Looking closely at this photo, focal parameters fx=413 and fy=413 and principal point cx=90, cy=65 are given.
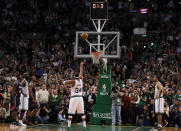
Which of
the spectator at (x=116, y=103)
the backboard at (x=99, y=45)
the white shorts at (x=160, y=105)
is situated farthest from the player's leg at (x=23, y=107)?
the white shorts at (x=160, y=105)

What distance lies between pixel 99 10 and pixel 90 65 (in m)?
7.70

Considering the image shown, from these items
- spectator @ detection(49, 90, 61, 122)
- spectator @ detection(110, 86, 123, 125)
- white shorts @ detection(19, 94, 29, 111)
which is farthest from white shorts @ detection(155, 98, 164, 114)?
white shorts @ detection(19, 94, 29, 111)

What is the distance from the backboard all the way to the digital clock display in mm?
841

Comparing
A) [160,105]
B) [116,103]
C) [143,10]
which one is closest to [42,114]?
[116,103]

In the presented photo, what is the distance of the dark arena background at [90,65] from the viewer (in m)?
18.6

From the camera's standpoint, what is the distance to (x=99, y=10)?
18875 mm

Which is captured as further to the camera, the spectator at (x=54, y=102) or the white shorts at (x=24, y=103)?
the spectator at (x=54, y=102)

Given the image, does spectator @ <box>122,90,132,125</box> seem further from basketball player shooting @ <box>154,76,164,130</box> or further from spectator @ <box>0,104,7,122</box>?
spectator @ <box>0,104,7,122</box>

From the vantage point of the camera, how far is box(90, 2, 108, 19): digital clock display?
61.8ft

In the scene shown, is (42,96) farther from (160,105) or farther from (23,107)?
(160,105)

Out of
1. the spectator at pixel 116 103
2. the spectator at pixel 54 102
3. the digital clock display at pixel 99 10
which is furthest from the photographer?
the spectator at pixel 54 102

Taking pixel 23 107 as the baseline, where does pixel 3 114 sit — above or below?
below

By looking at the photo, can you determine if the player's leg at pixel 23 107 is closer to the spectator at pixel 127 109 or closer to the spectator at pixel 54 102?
the spectator at pixel 54 102

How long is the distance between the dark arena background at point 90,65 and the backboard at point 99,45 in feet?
0.15
